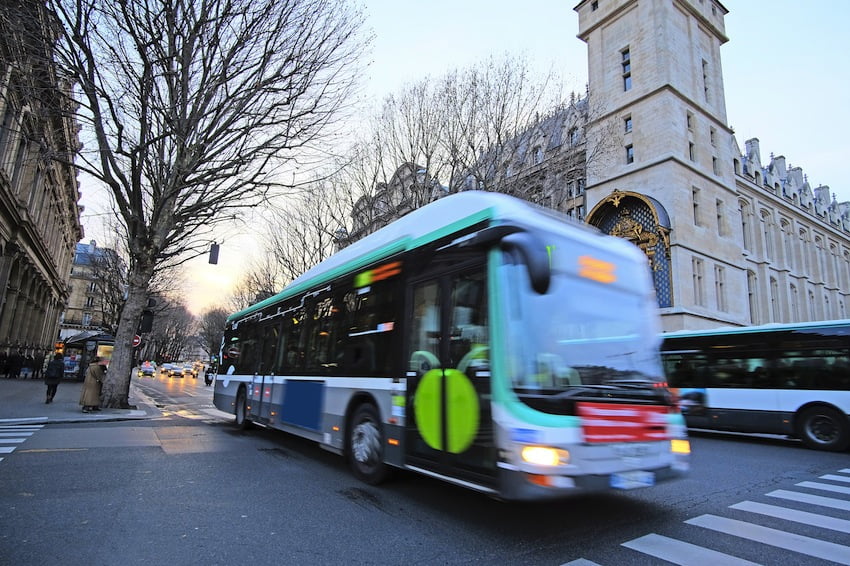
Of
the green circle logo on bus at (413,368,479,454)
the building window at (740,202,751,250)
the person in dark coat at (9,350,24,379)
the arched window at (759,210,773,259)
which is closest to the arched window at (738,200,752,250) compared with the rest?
the building window at (740,202,751,250)

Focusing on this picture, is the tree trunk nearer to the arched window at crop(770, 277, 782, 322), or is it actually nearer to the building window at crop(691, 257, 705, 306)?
the building window at crop(691, 257, 705, 306)

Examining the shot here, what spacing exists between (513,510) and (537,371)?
2.05m

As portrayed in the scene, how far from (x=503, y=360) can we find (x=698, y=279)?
27.5 m

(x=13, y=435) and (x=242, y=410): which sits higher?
(x=242, y=410)

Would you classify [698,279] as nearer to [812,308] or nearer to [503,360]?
[812,308]

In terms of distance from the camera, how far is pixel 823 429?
1093 cm

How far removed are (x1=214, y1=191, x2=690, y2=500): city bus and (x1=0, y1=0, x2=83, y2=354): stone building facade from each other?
11540 millimetres

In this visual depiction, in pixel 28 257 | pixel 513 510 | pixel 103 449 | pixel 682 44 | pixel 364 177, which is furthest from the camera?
pixel 28 257

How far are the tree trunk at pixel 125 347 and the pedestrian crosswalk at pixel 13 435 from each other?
3.87 metres

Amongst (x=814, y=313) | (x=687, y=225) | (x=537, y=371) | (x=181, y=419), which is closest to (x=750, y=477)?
(x=537, y=371)

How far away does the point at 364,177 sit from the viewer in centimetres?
2211

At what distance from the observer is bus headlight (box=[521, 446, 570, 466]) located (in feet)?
12.8

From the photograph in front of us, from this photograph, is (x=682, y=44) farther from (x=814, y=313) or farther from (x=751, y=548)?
(x=751, y=548)

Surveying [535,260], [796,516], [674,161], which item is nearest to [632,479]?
[535,260]
